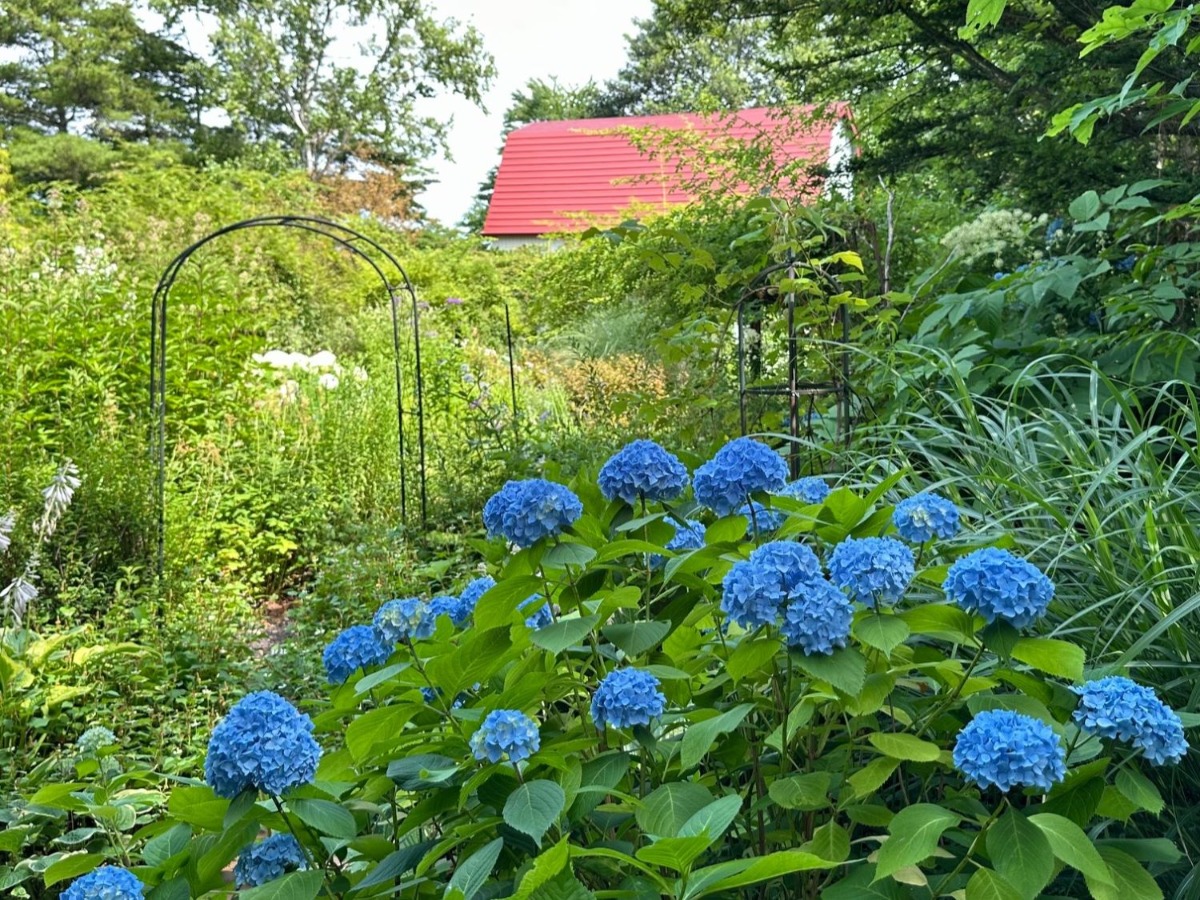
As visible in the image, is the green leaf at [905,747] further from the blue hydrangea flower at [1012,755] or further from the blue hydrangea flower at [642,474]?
the blue hydrangea flower at [642,474]

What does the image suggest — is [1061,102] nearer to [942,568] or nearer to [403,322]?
[942,568]

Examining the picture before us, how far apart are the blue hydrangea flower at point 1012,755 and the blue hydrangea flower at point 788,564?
0.22m

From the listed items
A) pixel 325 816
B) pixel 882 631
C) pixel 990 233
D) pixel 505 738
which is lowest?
pixel 325 816

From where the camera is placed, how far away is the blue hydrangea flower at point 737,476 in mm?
1322

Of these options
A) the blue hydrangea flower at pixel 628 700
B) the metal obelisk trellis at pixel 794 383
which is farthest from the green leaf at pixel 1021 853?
the metal obelisk trellis at pixel 794 383

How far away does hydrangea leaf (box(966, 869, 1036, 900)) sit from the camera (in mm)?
1025

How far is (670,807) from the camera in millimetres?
1117

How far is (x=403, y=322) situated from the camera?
984cm

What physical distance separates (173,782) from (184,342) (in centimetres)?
361

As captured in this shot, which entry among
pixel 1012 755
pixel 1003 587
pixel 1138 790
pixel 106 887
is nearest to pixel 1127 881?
pixel 1138 790

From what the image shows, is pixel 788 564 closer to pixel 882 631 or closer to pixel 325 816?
pixel 882 631

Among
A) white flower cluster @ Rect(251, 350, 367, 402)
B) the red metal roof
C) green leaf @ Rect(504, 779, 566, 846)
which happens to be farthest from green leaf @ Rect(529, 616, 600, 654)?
the red metal roof

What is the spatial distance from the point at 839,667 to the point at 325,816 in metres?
0.58

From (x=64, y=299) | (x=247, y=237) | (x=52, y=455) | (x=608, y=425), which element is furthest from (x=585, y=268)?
(x=247, y=237)
